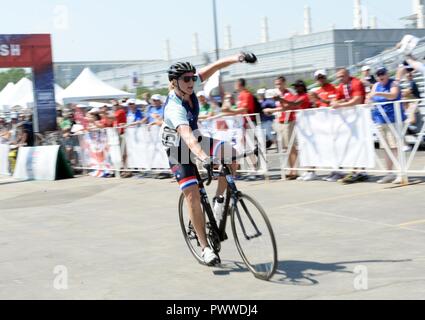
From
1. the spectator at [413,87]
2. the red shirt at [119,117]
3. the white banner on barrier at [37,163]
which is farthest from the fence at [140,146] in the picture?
the spectator at [413,87]

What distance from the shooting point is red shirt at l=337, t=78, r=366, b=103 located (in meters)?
11.1

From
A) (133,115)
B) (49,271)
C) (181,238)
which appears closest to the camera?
(49,271)

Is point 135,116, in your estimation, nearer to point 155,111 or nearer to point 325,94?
point 155,111

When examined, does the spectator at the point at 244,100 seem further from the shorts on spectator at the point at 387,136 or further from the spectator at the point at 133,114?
the spectator at the point at 133,114

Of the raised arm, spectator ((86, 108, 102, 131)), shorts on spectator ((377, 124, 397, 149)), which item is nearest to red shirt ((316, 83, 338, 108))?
shorts on spectator ((377, 124, 397, 149))

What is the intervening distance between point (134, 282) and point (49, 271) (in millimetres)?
1144

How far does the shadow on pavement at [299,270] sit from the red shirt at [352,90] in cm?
542

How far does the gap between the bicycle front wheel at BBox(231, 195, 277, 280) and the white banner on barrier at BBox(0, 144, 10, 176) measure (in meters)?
16.5

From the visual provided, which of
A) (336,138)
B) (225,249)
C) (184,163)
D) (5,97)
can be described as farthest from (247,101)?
(5,97)

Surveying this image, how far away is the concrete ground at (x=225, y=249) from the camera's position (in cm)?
546

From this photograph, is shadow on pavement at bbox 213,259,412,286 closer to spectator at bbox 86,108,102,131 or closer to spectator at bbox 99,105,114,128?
spectator at bbox 99,105,114,128
